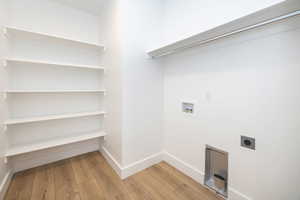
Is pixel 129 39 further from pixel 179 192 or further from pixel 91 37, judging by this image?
pixel 179 192

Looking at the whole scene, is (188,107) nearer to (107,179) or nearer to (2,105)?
(107,179)

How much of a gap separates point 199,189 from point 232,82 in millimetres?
1218

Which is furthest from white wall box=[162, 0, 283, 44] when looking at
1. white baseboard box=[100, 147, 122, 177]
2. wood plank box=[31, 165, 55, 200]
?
wood plank box=[31, 165, 55, 200]

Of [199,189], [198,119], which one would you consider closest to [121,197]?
[199,189]

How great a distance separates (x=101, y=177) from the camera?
5.34ft

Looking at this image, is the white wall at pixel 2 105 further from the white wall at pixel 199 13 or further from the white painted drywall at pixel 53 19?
the white wall at pixel 199 13

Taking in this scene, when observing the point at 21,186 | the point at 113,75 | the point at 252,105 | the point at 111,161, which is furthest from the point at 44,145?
the point at 252,105

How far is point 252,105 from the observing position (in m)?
1.10

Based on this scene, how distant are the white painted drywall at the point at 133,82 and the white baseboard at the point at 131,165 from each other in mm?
52

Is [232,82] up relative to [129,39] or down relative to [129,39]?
down

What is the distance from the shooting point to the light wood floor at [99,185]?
1.34m

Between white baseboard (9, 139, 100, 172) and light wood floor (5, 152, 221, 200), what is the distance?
0.09 m

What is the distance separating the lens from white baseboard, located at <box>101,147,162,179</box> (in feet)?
5.30

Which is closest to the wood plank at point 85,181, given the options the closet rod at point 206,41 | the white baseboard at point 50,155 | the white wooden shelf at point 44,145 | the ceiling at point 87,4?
the white baseboard at point 50,155
